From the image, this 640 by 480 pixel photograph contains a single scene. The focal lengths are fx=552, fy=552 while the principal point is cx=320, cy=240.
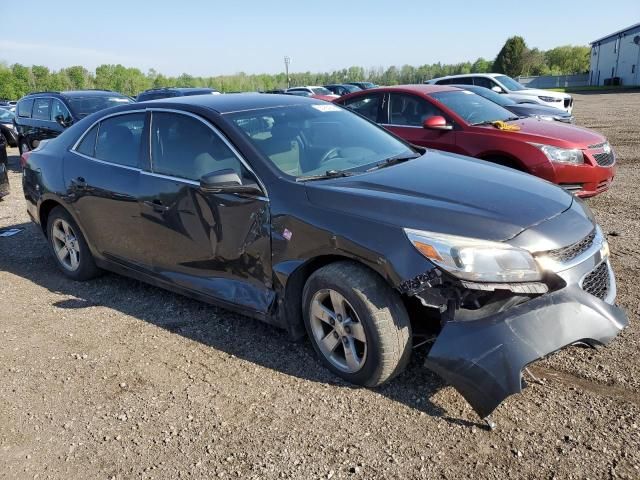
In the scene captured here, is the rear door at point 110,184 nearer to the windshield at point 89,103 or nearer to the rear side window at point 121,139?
the rear side window at point 121,139

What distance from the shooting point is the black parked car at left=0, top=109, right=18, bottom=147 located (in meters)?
16.5

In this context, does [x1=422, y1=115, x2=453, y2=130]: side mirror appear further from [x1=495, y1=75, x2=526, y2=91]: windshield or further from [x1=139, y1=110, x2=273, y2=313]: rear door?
[x1=495, y1=75, x2=526, y2=91]: windshield

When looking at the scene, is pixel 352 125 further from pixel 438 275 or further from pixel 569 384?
pixel 569 384

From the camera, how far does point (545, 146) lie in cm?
635

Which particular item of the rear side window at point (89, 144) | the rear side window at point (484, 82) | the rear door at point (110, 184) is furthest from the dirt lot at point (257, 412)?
the rear side window at point (484, 82)

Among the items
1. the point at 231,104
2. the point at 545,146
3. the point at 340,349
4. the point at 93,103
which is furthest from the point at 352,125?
the point at 93,103

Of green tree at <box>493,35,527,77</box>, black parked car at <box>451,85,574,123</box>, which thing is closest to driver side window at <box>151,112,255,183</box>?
black parked car at <box>451,85,574,123</box>

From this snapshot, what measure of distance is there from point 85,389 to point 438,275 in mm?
2248

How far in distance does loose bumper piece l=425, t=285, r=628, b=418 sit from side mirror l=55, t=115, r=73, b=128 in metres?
10.7

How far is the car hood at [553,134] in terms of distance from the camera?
639cm

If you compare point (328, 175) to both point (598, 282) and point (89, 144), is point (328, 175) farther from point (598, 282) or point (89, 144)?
point (89, 144)

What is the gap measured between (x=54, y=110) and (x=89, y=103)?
758mm

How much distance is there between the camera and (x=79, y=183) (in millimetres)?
4711

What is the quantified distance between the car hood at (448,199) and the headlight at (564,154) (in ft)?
9.56
